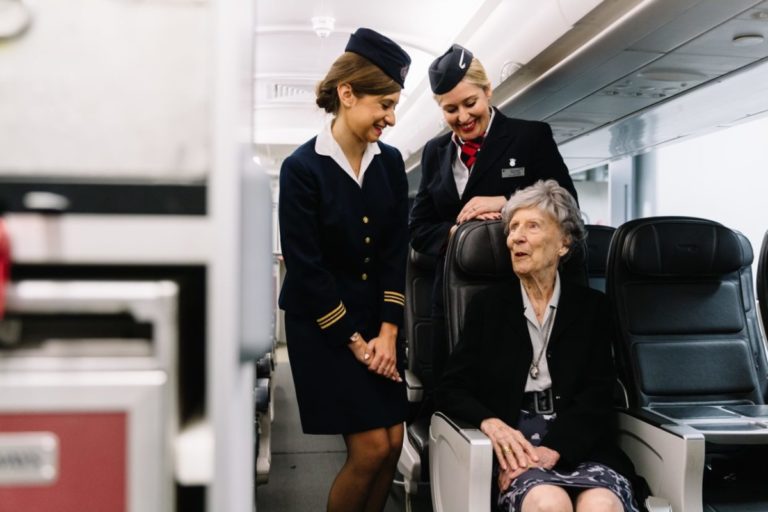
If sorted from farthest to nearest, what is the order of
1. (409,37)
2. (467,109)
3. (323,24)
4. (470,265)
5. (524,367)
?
(409,37) → (323,24) → (467,109) → (470,265) → (524,367)

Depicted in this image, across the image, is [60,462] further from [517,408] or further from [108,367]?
[517,408]

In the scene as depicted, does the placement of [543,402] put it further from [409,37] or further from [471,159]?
[409,37]

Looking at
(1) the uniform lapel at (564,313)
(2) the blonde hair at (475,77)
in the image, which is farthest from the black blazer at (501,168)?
(1) the uniform lapel at (564,313)

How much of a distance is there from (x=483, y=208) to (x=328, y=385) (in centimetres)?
92

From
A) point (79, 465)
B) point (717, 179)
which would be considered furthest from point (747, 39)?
point (717, 179)

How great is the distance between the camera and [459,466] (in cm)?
191

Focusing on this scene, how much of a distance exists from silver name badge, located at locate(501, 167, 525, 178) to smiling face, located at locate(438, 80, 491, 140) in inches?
7.0

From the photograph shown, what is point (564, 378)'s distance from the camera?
6.82ft

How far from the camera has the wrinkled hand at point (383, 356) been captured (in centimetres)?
190

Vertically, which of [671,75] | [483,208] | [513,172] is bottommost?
[483,208]

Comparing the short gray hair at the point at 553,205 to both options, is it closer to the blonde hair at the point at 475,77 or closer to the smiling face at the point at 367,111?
the blonde hair at the point at 475,77

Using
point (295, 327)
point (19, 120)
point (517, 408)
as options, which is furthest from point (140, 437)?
point (517, 408)

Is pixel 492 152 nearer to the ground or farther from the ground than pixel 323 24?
nearer to the ground

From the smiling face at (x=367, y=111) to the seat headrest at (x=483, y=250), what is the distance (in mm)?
626
